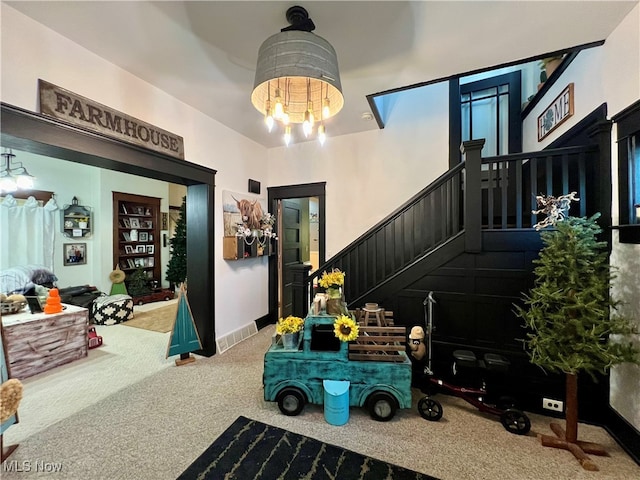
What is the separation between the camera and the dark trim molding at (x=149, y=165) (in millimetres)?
1698

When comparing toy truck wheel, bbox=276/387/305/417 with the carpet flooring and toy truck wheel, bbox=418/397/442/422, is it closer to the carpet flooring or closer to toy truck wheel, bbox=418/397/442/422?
toy truck wheel, bbox=418/397/442/422

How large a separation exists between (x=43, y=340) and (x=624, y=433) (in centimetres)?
524

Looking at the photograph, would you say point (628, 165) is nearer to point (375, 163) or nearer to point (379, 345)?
point (379, 345)

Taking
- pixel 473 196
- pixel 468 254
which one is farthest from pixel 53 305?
pixel 473 196

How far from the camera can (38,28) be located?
68.7 inches

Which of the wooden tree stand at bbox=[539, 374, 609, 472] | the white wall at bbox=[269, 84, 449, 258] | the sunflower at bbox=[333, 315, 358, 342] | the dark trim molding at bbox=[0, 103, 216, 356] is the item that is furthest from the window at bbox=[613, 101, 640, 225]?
the dark trim molding at bbox=[0, 103, 216, 356]

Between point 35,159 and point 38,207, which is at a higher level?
Result: point 35,159

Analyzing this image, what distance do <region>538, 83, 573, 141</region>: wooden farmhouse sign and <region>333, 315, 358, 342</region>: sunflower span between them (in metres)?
2.80

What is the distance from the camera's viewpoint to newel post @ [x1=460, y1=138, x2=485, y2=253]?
87.2 inches

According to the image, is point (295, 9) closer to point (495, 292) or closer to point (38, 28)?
point (38, 28)

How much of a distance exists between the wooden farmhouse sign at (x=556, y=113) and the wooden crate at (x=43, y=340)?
5.75 meters

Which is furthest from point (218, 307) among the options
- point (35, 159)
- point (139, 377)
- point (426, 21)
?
point (35, 159)

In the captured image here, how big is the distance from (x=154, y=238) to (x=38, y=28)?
17.7 ft

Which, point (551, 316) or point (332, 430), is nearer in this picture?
point (551, 316)
